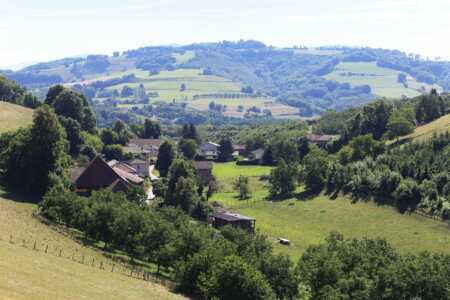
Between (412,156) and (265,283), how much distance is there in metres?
68.1

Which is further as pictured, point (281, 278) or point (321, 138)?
point (321, 138)

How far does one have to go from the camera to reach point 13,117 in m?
121

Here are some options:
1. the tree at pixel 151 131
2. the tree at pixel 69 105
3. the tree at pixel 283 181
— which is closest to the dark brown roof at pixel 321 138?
the tree at pixel 151 131

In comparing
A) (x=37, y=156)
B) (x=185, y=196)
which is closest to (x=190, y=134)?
(x=185, y=196)

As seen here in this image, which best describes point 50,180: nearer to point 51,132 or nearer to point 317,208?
point 51,132

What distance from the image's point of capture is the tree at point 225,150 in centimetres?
17275

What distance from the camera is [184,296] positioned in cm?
5094

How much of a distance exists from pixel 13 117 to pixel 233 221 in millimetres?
57870

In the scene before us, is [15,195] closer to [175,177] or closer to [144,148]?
[175,177]

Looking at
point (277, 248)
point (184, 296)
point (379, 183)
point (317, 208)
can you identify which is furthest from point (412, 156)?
point (184, 296)

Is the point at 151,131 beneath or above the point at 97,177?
beneath

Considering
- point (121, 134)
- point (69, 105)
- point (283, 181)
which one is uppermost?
point (69, 105)

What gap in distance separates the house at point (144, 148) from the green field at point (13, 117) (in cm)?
2617

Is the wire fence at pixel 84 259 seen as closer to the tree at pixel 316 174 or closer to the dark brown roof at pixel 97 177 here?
the dark brown roof at pixel 97 177
